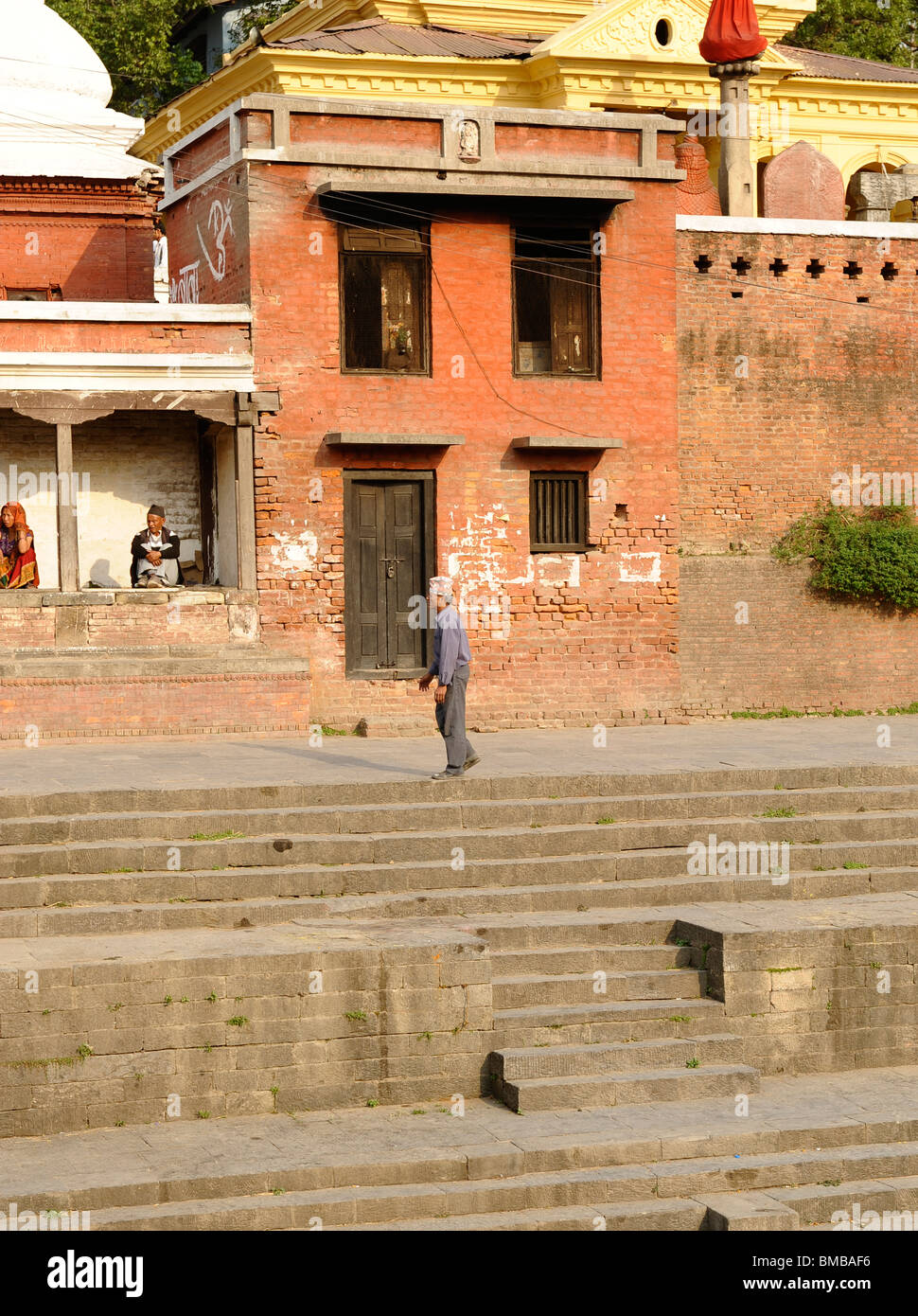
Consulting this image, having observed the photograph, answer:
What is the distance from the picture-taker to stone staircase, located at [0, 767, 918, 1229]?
923 centimetres

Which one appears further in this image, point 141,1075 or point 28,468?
point 28,468

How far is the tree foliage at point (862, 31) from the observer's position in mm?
33438

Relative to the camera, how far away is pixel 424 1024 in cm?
1034

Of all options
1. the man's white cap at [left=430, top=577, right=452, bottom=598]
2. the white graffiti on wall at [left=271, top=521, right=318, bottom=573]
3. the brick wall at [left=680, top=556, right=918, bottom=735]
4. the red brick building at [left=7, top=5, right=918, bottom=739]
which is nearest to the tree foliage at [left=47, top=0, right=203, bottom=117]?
the red brick building at [left=7, top=5, right=918, bottom=739]

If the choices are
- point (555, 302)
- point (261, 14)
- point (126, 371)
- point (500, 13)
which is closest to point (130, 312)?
point (126, 371)

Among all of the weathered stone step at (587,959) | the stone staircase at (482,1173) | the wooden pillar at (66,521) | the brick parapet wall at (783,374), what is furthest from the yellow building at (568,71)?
the stone staircase at (482,1173)

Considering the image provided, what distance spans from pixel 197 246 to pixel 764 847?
10270 mm

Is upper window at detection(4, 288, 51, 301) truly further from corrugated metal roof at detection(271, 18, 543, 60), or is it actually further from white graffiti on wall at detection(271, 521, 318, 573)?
white graffiti on wall at detection(271, 521, 318, 573)

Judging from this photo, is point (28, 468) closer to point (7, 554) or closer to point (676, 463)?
point (7, 554)

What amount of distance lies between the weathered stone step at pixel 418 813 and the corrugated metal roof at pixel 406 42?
14.3 metres

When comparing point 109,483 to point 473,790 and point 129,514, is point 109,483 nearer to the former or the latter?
point 129,514

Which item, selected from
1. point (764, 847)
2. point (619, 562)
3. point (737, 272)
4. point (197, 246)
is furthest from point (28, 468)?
point (764, 847)

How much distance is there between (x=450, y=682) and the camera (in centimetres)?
1401

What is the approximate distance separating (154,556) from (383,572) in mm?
2340
